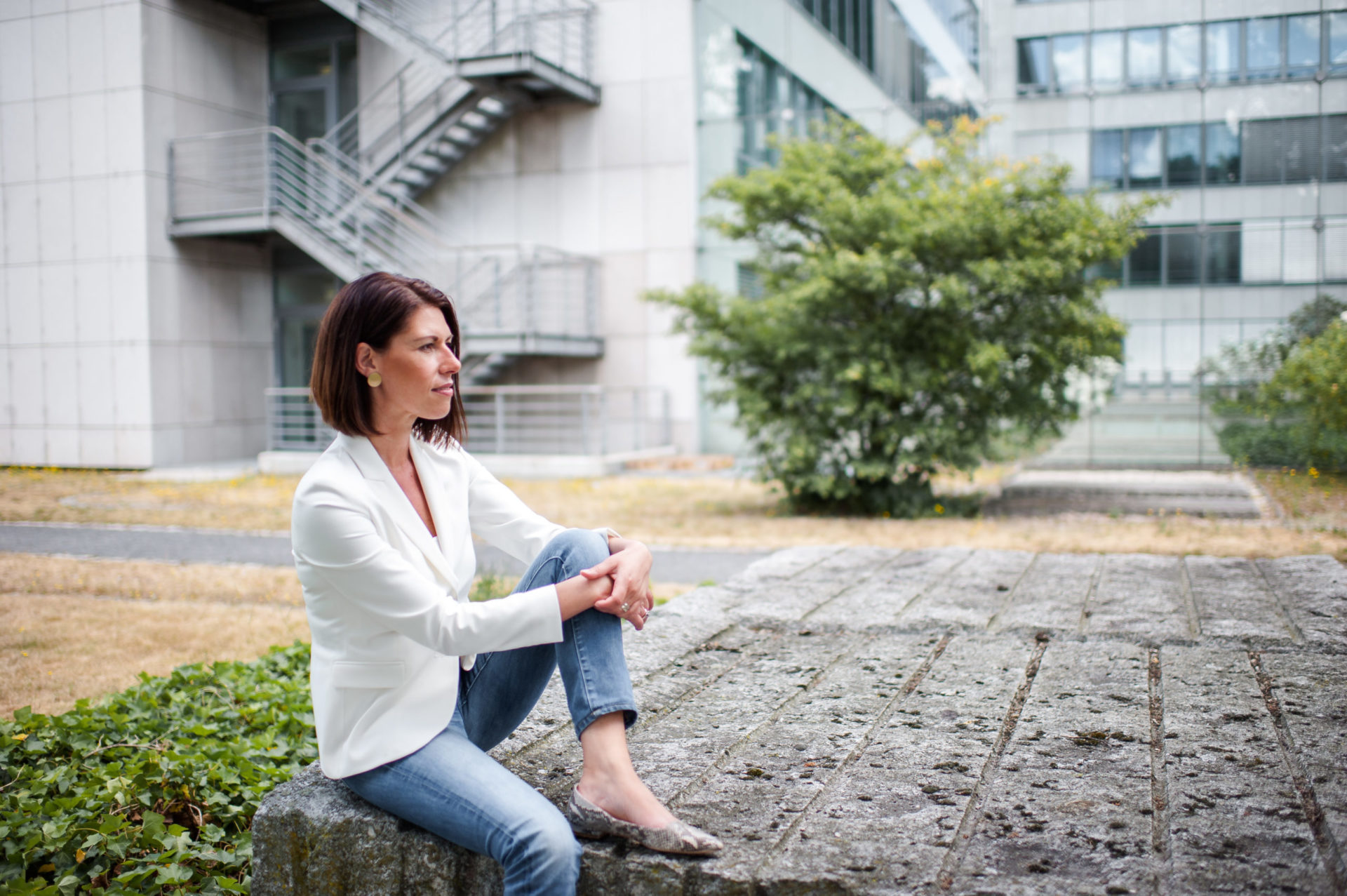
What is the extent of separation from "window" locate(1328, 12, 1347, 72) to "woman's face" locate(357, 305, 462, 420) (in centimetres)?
1378

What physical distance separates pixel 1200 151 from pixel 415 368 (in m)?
14.1

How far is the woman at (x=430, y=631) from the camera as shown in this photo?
2.22 meters

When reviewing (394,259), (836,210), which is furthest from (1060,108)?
(394,259)

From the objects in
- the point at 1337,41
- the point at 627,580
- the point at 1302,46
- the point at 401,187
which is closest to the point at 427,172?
the point at 401,187

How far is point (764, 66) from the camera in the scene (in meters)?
17.7

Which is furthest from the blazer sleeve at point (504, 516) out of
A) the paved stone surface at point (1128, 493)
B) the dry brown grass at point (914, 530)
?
the paved stone surface at point (1128, 493)

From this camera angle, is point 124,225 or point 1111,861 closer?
point 1111,861

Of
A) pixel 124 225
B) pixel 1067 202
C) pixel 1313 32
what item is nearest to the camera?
pixel 1067 202

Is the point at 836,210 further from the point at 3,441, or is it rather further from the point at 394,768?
the point at 3,441

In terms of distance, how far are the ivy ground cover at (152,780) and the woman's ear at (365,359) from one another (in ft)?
4.62

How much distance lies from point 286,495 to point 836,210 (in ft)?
24.3

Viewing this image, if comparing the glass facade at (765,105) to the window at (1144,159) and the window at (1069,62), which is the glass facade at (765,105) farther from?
the window at (1144,159)

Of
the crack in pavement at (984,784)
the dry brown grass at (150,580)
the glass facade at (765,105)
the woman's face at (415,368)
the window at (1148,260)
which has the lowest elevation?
the dry brown grass at (150,580)

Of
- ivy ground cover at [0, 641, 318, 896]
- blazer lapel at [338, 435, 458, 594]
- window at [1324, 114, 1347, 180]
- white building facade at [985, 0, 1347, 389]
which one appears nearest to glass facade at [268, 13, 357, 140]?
white building facade at [985, 0, 1347, 389]
